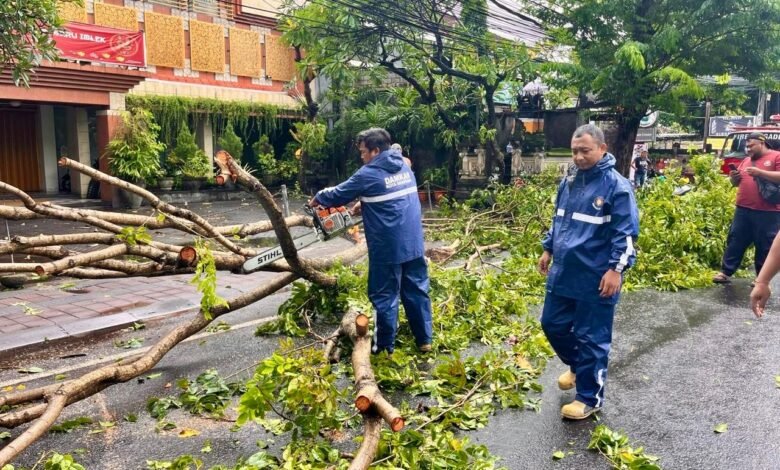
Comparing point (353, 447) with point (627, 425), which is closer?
point (353, 447)

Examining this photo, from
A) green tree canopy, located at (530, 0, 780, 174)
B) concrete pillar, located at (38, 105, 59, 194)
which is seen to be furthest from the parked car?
concrete pillar, located at (38, 105, 59, 194)

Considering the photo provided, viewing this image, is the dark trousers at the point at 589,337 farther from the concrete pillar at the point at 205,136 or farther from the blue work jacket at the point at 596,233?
the concrete pillar at the point at 205,136

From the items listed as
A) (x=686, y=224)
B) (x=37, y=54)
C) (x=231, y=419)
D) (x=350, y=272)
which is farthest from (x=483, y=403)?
(x=37, y=54)

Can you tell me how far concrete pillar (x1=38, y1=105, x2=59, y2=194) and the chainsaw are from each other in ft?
51.3

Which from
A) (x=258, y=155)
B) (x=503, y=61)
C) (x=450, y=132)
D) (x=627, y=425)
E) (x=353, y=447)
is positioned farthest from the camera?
(x=258, y=155)

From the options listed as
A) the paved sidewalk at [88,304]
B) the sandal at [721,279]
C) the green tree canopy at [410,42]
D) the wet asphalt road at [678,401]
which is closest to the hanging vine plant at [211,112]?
the green tree canopy at [410,42]

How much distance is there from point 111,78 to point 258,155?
5.92m

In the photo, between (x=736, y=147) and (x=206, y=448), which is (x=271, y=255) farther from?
(x=736, y=147)

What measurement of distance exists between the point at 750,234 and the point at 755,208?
0.34 m

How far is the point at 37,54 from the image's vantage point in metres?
7.35

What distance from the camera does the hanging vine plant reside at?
59.0ft

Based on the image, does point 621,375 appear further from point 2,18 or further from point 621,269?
point 2,18

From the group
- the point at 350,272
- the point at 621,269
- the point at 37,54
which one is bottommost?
the point at 350,272

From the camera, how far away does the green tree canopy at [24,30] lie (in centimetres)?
653
